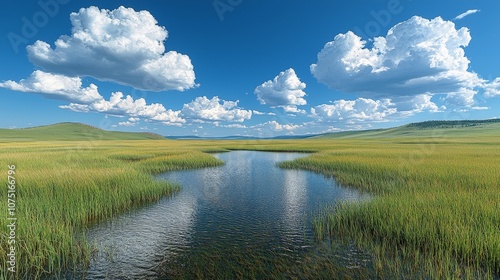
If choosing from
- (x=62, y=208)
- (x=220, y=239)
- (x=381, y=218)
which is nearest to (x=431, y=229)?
(x=381, y=218)

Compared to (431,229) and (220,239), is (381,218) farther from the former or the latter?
(220,239)

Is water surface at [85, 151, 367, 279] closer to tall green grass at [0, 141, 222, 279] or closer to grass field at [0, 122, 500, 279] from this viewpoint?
tall green grass at [0, 141, 222, 279]

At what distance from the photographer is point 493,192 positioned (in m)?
13.2

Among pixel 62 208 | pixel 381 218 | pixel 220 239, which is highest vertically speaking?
pixel 62 208

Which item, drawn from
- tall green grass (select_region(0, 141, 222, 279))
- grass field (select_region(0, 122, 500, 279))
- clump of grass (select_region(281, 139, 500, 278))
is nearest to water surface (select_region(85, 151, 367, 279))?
tall green grass (select_region(0, 141, 222, 279))

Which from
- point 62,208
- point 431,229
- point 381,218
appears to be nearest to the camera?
point 431,229

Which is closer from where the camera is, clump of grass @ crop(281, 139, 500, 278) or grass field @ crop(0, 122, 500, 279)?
clump of grass @ crop(281, 139, 500, 278)

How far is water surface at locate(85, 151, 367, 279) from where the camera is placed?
845cm

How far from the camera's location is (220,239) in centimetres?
1088

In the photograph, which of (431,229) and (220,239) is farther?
(220,239)

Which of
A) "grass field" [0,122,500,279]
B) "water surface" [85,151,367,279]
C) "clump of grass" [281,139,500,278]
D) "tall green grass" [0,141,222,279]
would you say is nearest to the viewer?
"clump of grass" [281,139,500,278]

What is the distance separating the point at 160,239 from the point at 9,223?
5.92 metres

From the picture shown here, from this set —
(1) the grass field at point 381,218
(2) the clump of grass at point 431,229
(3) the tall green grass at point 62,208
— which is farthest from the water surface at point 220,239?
(2) the clump of grass at point 431,229

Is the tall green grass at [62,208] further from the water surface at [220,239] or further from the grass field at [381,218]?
the water surface at [220,239]
